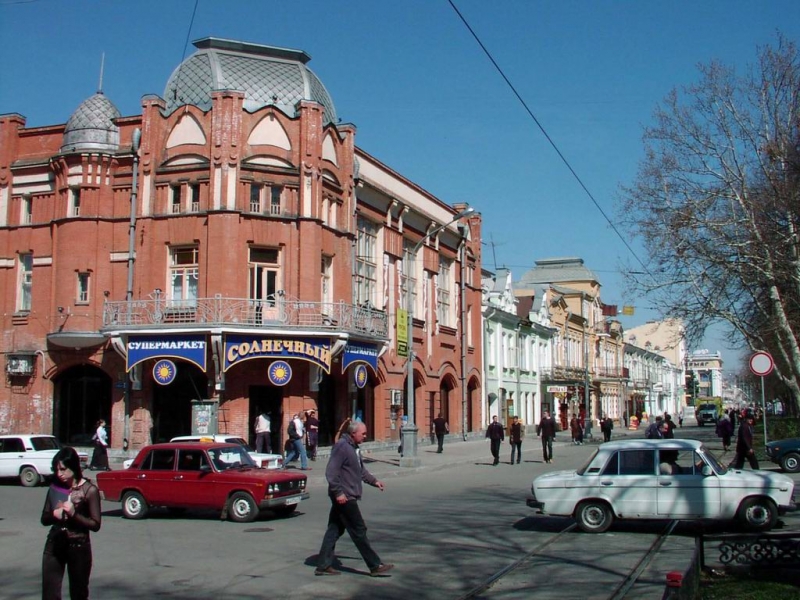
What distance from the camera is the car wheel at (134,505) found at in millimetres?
15789

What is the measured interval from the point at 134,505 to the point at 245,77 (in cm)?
1960

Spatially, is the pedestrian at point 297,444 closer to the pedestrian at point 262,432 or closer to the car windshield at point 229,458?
the pedestrian at point 262,432

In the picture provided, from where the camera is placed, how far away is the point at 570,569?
10.4 metres

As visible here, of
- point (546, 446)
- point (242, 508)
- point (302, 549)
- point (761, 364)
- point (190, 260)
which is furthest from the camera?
point (546, 446)

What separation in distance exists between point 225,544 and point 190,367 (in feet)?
58.8

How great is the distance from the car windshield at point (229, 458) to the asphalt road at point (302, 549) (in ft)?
3.38

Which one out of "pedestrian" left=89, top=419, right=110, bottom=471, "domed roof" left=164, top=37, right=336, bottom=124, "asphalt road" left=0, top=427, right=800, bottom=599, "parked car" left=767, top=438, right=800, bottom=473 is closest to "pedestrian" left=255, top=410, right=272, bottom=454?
"pedestrian" left=89, top=419, right=110, bottom=471

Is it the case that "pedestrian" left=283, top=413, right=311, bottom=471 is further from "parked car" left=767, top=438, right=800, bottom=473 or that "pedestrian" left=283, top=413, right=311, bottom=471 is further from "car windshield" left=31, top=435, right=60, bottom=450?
"parked car" left=767, top=438, right=800, bottom=473

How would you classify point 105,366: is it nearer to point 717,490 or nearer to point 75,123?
point 75,123

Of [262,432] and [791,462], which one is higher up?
[262,432]

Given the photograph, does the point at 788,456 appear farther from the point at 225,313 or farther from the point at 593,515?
the point at 225,313

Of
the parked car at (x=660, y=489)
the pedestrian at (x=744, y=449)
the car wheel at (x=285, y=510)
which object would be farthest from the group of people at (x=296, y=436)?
the parked car at (x=660, y=489)

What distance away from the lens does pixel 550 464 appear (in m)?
30.0

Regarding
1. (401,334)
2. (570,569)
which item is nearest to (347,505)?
(570,569)
